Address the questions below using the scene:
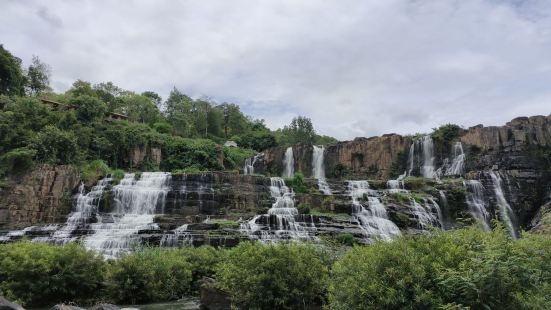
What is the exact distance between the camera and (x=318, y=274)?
440 inches

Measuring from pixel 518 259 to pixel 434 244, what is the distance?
1.40m

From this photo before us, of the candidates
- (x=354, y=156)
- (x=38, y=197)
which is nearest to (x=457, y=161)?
(x=354, y=156)

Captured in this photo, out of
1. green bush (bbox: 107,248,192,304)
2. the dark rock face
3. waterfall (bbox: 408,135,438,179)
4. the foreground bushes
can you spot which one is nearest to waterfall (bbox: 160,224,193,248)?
the foreground bushes

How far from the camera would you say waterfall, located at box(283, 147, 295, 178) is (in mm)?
50625

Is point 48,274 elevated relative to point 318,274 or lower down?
lower down

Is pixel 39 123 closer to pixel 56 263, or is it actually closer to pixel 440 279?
pixel 56 263

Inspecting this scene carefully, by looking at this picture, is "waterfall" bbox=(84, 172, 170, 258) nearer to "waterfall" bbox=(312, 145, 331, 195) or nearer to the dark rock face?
the dark rock face

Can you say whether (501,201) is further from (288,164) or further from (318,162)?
(288,164)

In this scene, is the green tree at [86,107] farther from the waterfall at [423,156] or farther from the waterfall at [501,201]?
the waterfall at [501,201]

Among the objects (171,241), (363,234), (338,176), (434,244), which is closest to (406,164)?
(338,176)

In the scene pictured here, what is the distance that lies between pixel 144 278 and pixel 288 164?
3723cm

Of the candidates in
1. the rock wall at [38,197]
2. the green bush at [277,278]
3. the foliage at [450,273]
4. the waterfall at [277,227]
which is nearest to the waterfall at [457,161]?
the waterfall at [277,227]

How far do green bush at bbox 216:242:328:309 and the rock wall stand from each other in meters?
23.9

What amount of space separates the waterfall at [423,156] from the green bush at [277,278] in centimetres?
3606
